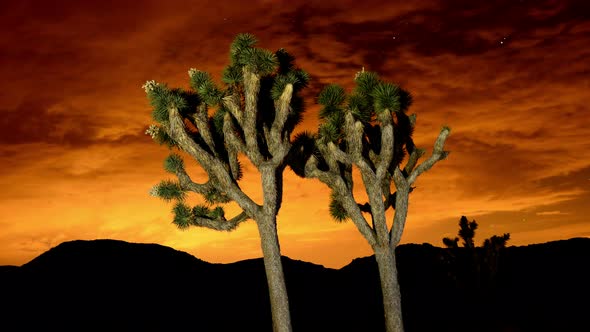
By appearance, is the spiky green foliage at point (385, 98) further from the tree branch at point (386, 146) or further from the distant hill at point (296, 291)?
the distant hill at point (296, 291)

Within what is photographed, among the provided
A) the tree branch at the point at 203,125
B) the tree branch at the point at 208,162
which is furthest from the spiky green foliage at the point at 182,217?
the tree branch at the point at 203,125

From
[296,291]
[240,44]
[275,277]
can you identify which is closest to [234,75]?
[240,44]

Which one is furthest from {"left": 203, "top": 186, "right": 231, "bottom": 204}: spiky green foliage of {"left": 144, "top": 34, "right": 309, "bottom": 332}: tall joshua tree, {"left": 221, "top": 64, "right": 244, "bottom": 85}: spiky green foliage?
{"left": 221, "top": 64, "right": 244, "bottom": 85}: spiky green foliage

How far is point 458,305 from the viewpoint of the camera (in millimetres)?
15516

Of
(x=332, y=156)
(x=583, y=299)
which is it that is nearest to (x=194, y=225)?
(x=332, y=156)

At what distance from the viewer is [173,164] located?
14.5m

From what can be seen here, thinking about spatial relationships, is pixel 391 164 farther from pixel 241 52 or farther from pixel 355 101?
pixel 241 52

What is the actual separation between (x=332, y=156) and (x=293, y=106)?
1.63m

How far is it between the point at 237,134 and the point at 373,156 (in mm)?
3669

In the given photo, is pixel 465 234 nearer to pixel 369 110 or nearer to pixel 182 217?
pixel 369 110

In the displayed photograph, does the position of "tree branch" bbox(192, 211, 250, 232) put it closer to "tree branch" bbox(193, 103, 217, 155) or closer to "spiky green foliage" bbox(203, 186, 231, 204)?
"spiky green foliage" bbox(203, 186, 231, 204)

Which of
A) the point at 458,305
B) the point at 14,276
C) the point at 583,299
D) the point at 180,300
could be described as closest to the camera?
the point at 458,305

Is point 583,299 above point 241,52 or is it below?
below

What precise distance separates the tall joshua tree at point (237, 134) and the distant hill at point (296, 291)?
471cm
